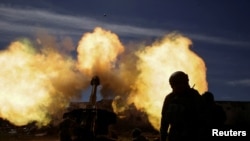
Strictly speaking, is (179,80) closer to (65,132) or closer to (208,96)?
(208,96)

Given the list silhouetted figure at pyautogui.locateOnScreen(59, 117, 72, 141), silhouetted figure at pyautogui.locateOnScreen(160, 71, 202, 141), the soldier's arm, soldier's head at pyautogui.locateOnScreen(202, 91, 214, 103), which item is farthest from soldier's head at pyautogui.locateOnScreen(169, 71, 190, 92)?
silhouetted figure at pyautogui.locateOnScreen(59, 117, 72, 141)

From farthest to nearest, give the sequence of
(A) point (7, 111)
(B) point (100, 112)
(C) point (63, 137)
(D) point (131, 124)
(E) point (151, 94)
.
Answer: (D) point (131, 124), (E) point (151, 94), (A) point (7, 111), (B) point (100, 112), (C) point (63, 137)

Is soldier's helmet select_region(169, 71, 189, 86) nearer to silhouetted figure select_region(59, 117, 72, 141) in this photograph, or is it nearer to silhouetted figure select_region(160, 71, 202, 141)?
silhouetted figure select_region(160, 71, 202, 141)

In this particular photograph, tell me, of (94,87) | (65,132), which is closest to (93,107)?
(94,87)

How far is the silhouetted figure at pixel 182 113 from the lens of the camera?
229 inches

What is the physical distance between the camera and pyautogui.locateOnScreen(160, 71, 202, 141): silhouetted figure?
5.81 meters

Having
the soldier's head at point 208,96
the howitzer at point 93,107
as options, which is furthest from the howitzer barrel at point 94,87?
the soldier's head at point 208,96

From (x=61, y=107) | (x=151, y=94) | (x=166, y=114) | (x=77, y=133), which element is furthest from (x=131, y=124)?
(x=166, y=114)

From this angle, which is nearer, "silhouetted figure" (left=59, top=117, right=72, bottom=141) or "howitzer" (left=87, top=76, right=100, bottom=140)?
"silhouetted figure" (left=59, top=117, right=72, bottom=141)

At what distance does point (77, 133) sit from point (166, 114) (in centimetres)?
1315

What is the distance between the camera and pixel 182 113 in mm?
5859

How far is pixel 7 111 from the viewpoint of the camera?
90.8ft

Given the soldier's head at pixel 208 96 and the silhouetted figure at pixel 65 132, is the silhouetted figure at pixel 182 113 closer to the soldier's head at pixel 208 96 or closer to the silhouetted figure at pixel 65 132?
the soldier's head at pixel 208 96

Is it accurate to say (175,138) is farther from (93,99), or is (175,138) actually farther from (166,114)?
(93,99)
